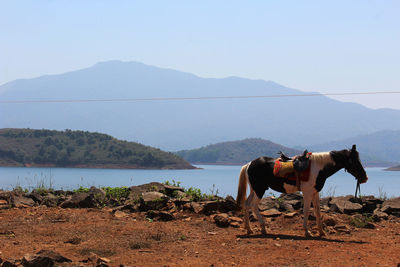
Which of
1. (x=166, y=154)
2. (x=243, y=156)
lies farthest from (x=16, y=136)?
(x=243, y=156)

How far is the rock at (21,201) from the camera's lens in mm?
13791

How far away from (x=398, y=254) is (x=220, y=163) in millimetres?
163544

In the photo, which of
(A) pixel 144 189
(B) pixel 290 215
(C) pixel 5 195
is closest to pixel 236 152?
(A) pixel 144 189

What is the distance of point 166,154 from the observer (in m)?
121

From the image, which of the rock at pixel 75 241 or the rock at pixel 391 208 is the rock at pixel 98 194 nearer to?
the rock at pixel 75 241

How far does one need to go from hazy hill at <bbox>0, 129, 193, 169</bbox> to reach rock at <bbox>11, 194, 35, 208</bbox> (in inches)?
3685

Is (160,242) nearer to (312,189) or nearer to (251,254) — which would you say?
(251,254)

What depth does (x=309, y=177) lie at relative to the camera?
10406 millimetres

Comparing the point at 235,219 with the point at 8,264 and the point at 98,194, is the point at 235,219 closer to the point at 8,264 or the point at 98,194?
the point at 98,194

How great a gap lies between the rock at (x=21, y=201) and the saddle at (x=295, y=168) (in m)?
7.69

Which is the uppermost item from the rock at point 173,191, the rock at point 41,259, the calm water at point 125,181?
the rock at point 173,191

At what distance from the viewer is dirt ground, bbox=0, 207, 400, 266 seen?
8.23 metres

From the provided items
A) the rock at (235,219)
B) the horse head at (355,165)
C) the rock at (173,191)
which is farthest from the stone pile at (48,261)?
the rock at (173,191)

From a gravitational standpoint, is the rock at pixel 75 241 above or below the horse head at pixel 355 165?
below
